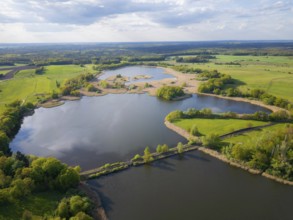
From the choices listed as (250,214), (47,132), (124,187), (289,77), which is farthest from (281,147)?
(289,77)

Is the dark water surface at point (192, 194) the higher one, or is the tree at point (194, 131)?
the tree at point (194, 131)

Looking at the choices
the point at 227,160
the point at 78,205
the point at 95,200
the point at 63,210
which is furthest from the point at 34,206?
the point at 227,160

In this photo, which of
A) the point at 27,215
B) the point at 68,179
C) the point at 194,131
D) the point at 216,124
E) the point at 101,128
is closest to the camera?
the point at 27,215

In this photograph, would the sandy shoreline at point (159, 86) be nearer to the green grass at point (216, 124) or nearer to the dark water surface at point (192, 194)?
the green grass at point (216, 124)

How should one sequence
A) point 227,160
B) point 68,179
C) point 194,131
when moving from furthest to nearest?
point 194,131 → point 227,160 → point 68,179

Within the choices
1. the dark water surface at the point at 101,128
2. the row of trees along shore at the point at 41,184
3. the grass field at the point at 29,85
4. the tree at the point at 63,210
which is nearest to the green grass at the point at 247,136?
the dark water surface at the point at 101,128

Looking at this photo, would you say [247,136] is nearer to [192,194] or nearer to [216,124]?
[216,124]

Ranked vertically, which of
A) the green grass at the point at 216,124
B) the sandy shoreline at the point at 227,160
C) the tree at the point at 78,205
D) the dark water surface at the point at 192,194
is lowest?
the dark water surface at the point at 192,194
